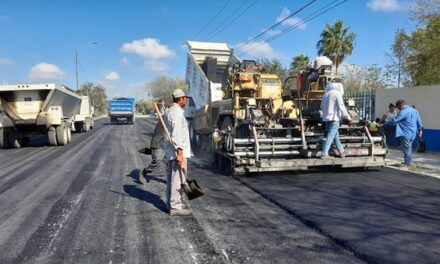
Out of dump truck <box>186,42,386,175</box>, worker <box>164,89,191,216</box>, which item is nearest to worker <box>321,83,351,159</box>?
dump truck <box>186,42,386,175</box>

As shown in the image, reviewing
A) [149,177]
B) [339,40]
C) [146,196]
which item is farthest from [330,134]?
[339,40]

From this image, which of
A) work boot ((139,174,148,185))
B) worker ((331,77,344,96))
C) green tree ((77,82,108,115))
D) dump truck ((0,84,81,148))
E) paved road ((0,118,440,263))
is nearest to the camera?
paved road ((0,118,440,263))

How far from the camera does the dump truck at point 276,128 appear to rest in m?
8.41

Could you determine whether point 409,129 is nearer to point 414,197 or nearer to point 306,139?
point 306,139

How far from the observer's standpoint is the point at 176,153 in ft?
18.5

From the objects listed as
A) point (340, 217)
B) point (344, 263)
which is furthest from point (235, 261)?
point (340, 217)

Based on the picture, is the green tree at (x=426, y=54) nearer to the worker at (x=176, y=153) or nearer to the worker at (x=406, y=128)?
the worker at (x=406, y=128)

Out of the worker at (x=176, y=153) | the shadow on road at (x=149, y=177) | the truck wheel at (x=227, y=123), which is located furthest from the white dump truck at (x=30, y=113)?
the worker at (x=176, y=153)

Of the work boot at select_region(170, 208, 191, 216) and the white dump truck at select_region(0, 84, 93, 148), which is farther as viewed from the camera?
the white dump truck at select_region(0, 84, 93, 148)

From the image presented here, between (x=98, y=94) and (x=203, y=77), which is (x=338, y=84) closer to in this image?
(x=203, y=77)

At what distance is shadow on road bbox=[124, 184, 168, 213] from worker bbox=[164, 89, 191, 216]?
13.1 inches

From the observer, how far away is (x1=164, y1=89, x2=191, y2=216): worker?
566 centimetres

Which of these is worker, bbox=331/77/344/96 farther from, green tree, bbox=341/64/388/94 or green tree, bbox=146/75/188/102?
green tree, bbox=146/75/188/102

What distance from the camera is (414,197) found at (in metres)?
6.51
